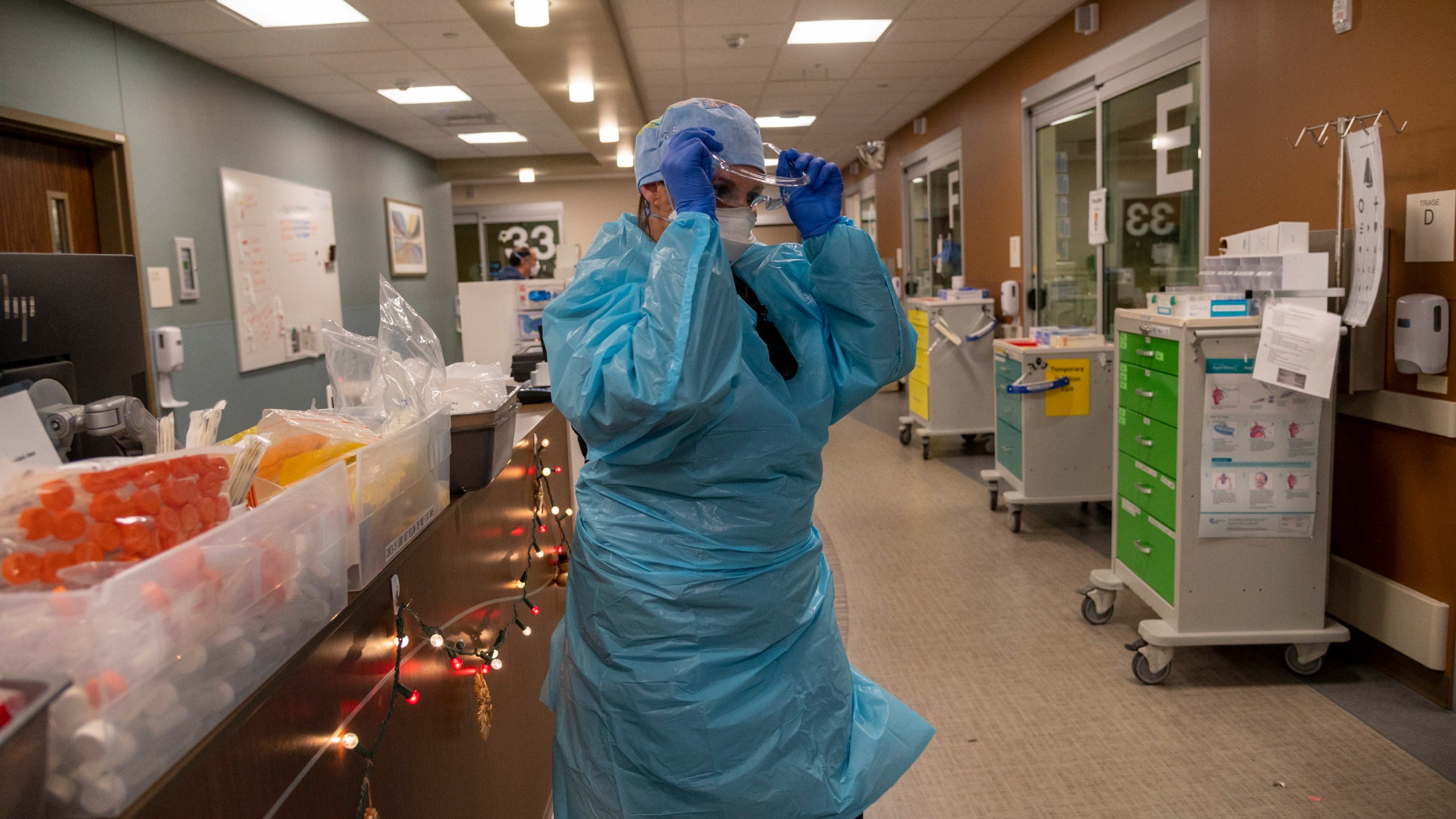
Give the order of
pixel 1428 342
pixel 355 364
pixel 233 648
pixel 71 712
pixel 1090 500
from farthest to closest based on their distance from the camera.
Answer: pixel 1090 500
pixel 1428 342
pixel 355 364
pixel 233 648
pixel 71 712

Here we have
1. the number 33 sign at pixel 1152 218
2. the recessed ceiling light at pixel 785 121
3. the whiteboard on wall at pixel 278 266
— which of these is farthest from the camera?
the recessed ceiling light at pixel 785 121

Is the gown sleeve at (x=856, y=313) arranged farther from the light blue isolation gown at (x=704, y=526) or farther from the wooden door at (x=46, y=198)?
the wooden door at (x=46, y=198)

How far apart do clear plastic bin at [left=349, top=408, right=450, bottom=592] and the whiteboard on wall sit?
4.31 meters

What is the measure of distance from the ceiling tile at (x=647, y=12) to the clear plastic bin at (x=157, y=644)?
175 inches

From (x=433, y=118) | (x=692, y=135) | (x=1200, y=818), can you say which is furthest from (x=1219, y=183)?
(x=433, y=118)

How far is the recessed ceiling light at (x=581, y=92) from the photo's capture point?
6344mm

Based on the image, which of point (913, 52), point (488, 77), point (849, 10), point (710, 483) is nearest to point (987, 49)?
point (913, 52)

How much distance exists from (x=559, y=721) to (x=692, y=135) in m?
0.95

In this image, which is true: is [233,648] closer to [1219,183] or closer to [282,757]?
[282,757]

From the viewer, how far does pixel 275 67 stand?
5805 mm

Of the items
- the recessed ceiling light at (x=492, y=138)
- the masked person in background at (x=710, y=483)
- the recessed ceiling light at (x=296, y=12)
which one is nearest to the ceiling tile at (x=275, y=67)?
the recessed ceiling light at (x=296, y=12)

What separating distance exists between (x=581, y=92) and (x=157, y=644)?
20.8 ft

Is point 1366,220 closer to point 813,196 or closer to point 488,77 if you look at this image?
point 813,196

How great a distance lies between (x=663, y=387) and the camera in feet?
4.00
